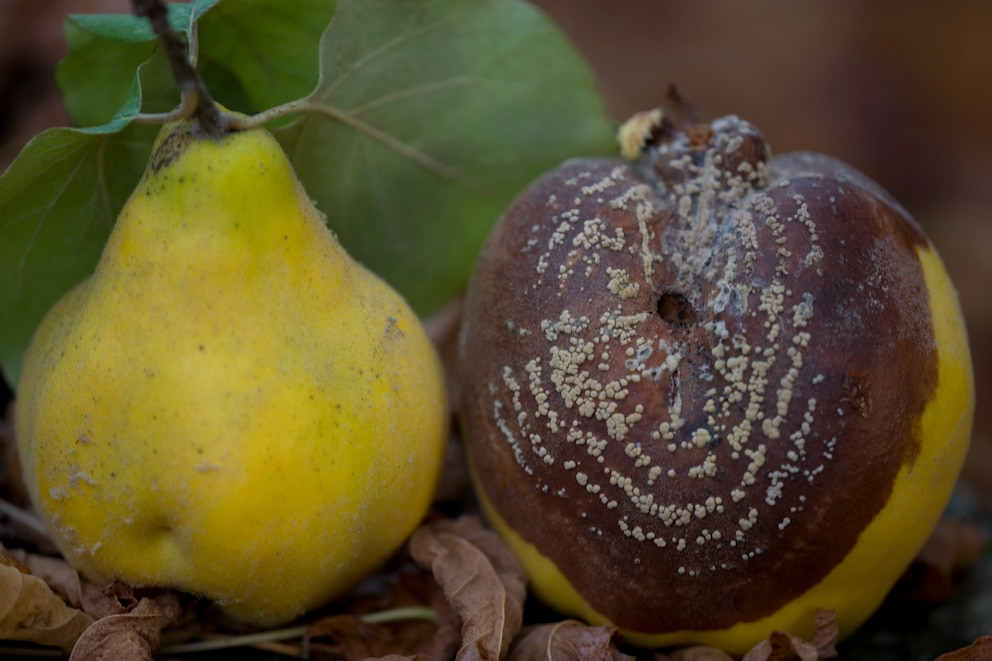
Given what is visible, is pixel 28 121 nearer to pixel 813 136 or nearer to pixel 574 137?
pixel 574 137

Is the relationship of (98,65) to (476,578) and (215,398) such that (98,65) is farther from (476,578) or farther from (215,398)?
(476,578)

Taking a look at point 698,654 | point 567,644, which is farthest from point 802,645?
point 567,644

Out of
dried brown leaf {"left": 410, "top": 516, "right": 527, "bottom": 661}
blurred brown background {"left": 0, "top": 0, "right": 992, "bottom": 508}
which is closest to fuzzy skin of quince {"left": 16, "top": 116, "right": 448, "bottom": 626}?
dried brown leaf {"left": 410, "top": 516, "right": 527, "bottom": 661}

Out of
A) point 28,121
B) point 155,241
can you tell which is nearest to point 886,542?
point 155,241

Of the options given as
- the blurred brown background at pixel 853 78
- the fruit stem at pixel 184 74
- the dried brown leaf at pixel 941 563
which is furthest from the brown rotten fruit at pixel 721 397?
the blurred brown background at pixel 853 78

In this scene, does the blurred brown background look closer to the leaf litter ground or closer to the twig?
the leaf litter ground
